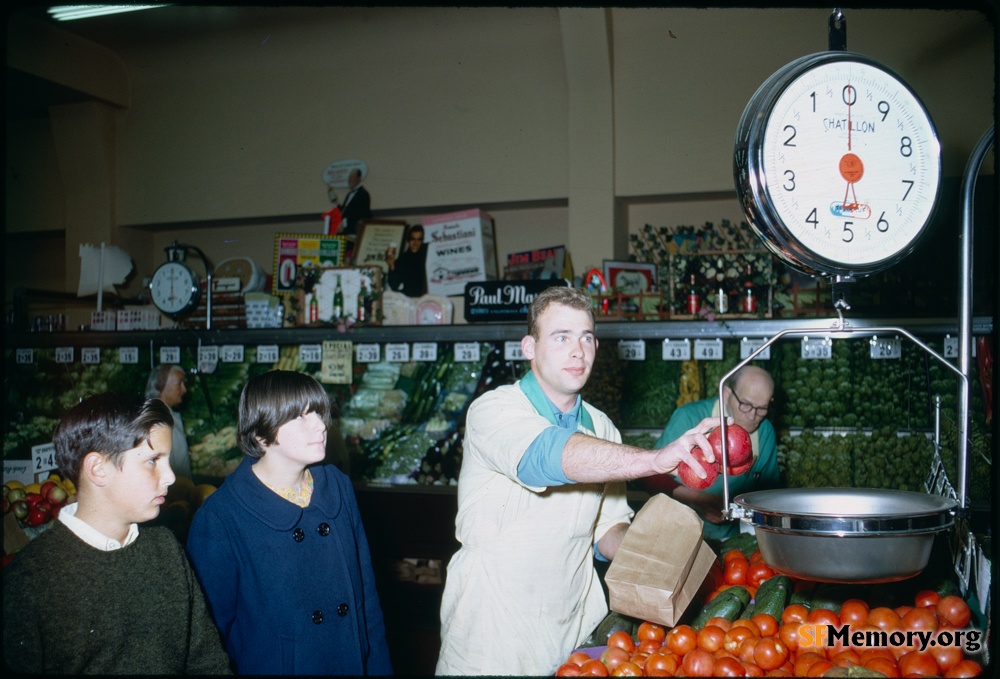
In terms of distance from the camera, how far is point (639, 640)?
218cm

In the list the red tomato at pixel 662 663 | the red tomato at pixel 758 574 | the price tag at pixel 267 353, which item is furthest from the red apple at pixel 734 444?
the price tag at pixel 267 353

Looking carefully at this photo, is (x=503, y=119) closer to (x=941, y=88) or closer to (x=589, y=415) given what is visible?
(x=941, y=88)

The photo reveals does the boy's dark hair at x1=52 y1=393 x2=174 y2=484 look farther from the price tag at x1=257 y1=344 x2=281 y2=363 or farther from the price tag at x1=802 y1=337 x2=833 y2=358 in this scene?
the price tag at x1=802 y1=337 x2=833 y2=358

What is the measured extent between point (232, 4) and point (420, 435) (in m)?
3.40

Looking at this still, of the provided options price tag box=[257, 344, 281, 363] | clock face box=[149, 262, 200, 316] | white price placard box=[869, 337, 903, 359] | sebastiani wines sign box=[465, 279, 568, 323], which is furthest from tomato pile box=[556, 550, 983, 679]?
clock face box=[149, 262, 200, 316]

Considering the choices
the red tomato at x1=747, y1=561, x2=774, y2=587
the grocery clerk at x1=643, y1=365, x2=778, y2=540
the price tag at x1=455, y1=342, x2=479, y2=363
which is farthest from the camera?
the price tag at x1=455, y1=342, x2=479, y2=363

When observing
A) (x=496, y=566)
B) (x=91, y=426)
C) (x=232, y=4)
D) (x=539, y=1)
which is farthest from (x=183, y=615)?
(x=539, y=1)

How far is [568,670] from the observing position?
78.5 inches

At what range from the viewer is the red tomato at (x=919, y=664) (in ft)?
5.90

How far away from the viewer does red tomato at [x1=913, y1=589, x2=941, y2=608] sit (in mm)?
2156

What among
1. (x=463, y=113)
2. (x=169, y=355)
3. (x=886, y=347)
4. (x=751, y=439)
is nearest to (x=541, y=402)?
(x=751, y=439)

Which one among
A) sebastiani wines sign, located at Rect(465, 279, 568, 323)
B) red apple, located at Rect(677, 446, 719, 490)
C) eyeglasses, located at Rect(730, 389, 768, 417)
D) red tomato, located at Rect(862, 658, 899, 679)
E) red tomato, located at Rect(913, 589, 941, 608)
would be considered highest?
sebastiani wines sign, located at Rect(465, 279, 568, 323)

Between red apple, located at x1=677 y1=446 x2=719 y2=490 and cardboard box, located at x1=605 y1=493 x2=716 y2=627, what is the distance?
40cm

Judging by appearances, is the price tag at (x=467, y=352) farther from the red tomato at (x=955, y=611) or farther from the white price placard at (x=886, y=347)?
the red tomato at (x=955, y=611)
